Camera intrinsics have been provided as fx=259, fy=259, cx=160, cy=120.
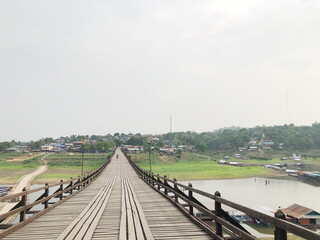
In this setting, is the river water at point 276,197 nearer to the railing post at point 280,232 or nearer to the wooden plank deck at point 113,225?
the wooden plank deck at point 113,225

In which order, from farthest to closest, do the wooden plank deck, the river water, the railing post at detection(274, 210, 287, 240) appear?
the river water → the wooden plank deck → the railing post at detection(274, 210, 287, 240)

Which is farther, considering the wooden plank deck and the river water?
the river water

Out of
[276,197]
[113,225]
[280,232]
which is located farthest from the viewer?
[276,197]

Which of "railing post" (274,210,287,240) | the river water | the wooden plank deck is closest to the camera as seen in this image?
"railing post" (274,210,287,240)

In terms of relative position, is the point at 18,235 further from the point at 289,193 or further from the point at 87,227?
the point at 289,193

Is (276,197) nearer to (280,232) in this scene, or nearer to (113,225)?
(113,225)

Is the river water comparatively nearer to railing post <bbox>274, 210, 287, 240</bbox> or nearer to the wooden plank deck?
the wooden plank deck

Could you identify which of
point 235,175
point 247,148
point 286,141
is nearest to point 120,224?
point 235,175

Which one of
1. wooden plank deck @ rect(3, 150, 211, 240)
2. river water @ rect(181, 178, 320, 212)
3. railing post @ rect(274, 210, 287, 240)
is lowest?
river water @ rect(181, 178, 320, 212)

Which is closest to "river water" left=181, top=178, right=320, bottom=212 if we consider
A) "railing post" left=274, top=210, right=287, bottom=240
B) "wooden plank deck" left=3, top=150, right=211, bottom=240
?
"wooden plank deck" left=3, top=150, right=211, bottom=240

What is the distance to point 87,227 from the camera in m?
7.11

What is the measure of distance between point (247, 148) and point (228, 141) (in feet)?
54.2

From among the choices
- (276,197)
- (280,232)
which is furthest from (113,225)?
(276,197)

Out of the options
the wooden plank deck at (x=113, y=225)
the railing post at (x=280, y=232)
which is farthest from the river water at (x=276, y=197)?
the railing post at (x=280, y=232)
